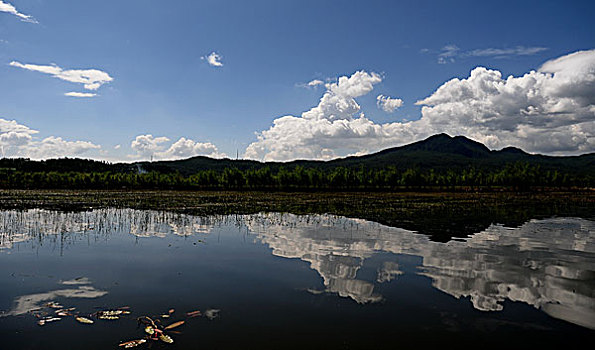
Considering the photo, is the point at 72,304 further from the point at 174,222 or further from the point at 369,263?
the point at 174,222

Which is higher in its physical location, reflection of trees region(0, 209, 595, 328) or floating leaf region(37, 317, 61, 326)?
reflection of trees region(0, 209, 595, 328)

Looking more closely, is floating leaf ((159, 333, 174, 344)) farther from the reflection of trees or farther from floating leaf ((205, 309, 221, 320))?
the reflection of trees

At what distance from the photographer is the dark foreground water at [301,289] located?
8.88m

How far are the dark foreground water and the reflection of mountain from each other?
82 millimetres

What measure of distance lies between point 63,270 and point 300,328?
37.0ft

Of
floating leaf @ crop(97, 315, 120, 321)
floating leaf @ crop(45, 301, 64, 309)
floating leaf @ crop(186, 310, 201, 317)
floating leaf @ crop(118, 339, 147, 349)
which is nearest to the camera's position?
floating leaf @ crop(118, 339, 147, 349)

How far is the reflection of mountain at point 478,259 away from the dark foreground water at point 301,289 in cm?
8

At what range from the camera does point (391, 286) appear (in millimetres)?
13062

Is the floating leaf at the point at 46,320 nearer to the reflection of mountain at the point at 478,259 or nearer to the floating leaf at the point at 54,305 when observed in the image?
the floating leaf at the point at 54,305

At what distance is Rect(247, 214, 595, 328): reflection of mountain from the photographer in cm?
1219

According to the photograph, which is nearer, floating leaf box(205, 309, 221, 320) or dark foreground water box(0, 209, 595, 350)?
dark foreground water box(0, 209, 595, 350)

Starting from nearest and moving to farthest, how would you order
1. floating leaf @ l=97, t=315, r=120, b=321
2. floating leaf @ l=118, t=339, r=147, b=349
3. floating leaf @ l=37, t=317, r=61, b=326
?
1. floating leaf @ l=118, t=339, r=147, b=349
2. floating leaf @ l=37, t=317, r=61, b=326
3. floating leaf @ l=97, t=315, r=120, b=321

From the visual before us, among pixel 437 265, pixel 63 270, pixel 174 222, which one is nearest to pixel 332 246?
pixel 437 265

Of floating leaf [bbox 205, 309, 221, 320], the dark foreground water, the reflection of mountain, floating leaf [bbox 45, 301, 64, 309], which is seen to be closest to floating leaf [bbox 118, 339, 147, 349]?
the dark foreground water
